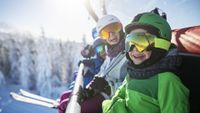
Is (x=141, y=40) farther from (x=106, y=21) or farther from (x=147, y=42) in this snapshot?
(x=106, y=21)

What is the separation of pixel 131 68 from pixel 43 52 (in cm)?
3556

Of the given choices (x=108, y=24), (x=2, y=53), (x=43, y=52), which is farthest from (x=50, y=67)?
(x=108, y=24)

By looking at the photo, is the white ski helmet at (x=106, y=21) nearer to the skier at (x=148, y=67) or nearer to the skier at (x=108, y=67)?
the skier at (x=108, y=67)

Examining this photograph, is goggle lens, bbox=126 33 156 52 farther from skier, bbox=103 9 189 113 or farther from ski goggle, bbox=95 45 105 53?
ski goggle, bbox=95 45 105 53

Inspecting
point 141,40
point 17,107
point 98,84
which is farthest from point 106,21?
point 17,107

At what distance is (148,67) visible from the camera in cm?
218

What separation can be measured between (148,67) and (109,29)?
163 cm

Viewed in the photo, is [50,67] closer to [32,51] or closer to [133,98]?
[32,51]

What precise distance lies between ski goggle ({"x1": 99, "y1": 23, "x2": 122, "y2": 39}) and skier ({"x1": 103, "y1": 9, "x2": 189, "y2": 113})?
1.32m

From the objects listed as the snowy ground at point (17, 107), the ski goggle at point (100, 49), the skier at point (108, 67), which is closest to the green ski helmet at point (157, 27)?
the skier at point (108, 67)

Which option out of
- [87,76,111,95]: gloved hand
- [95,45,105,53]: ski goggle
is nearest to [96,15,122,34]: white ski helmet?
[87,76,111,95]: gloved hand

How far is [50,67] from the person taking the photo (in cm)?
3497

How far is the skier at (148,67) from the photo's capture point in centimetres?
204

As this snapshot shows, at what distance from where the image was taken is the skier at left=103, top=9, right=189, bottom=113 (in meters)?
2.04
